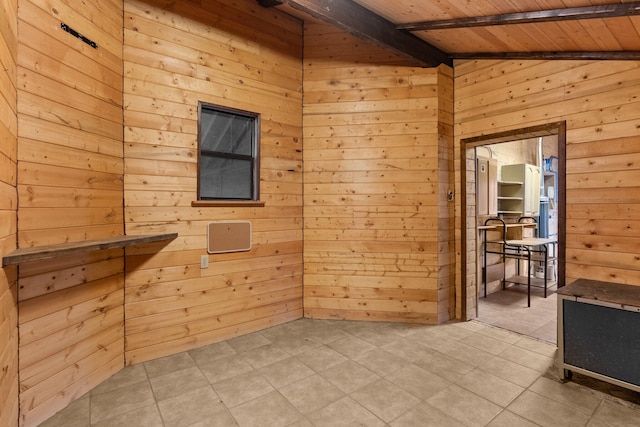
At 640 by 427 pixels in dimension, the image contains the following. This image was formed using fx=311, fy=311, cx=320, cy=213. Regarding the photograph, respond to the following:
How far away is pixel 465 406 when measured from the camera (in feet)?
6.93

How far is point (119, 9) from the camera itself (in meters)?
2.57

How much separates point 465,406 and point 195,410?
182 centimetres

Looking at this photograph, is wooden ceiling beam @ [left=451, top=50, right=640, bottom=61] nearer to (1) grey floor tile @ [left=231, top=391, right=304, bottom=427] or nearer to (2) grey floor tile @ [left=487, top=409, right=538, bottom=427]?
(2) grey floor tile @ [left=487, top=409, right=538, bottom=427]

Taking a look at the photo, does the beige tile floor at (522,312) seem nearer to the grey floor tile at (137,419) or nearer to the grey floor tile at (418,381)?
the grey floor tile at (418,381)

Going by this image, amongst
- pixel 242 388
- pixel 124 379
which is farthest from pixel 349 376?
pixel 124 379

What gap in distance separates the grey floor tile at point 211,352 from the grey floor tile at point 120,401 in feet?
1.57

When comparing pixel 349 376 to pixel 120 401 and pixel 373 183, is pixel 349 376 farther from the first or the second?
pixel 373 183

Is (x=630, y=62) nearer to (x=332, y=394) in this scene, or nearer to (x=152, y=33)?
(x=332, y=394)

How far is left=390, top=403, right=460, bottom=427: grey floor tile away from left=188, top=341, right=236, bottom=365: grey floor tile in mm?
1633

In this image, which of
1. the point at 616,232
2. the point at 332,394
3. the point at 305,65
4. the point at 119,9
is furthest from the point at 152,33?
the point at 616,232

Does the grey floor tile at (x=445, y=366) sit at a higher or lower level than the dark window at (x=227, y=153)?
lower

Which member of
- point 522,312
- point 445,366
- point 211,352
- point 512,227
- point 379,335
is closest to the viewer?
point 445,366

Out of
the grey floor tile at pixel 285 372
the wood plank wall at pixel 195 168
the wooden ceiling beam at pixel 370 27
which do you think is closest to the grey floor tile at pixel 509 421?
the grey floor tile at pixel 285 372

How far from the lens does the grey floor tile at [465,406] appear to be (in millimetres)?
1989
